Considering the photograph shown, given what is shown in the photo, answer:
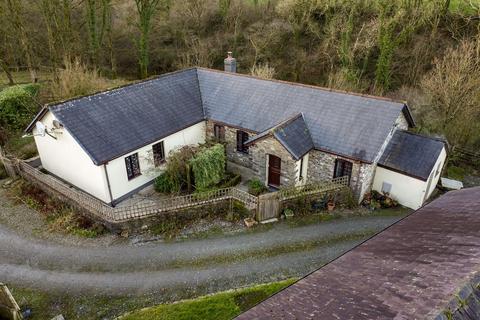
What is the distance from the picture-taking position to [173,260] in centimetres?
1652

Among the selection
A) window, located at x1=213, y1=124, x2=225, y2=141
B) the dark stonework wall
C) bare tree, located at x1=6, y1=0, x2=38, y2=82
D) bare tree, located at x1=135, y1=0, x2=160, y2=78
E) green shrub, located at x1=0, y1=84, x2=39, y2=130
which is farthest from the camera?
bare tree, located at x1=135, y1=0, x2=160, y2=78

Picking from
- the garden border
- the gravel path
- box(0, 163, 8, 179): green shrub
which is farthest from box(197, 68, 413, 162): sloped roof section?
box(0, 163, 8, 179): green shrub

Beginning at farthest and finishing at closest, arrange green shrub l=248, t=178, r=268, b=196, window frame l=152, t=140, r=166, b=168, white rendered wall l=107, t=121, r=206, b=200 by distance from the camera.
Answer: window frame l=152, t=140, r=166, b=168, green shrub l=248, t=178, r=268, b=196, white rendered wall l=107, t=121, r=206, b=200

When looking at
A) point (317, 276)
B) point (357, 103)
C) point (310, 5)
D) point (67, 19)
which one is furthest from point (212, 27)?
point (317, 276)

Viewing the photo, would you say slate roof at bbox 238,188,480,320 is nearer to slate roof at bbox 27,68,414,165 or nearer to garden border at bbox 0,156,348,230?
garden border at bbox 0,156,348,230

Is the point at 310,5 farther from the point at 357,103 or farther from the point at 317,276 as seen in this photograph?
the point at 317,276

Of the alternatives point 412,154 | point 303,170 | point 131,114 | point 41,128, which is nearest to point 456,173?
point 412,154

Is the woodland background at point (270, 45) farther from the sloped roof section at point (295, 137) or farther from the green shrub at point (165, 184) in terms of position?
the green shrub at point (165, 184)

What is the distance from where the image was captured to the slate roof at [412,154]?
1956cm

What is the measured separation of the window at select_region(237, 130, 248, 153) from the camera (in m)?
23.1

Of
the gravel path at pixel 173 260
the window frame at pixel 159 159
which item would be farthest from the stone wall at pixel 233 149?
the gravel path at pixel 173 260

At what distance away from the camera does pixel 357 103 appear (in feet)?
67.7

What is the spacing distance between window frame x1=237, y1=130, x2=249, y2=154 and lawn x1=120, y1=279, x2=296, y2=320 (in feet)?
34.0

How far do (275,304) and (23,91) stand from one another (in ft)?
88.7
